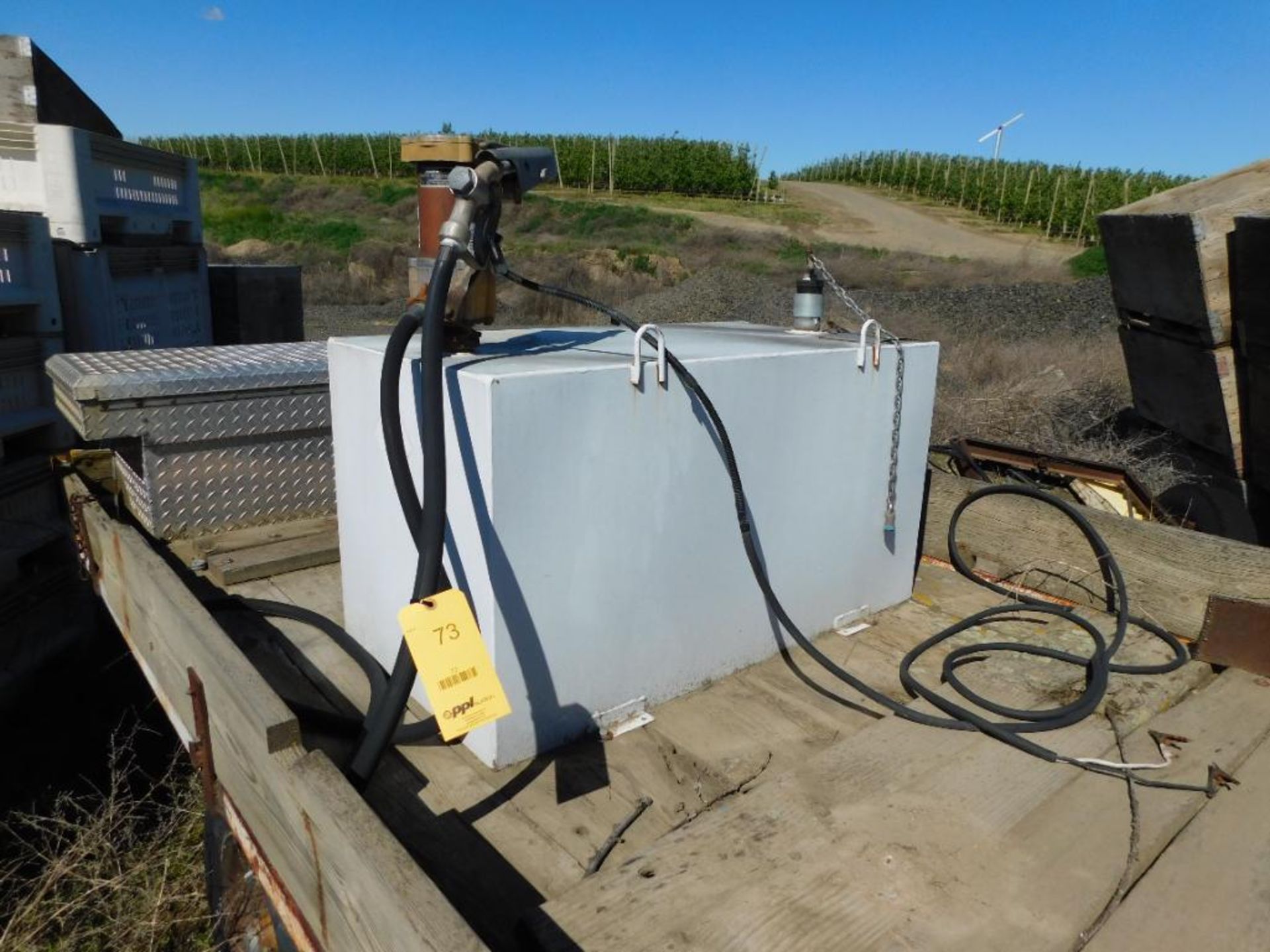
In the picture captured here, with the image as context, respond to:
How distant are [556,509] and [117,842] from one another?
2.43 meters

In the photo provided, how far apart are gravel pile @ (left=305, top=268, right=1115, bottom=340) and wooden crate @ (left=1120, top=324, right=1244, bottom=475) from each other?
6432 millimetres

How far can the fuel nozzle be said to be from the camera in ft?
9.63

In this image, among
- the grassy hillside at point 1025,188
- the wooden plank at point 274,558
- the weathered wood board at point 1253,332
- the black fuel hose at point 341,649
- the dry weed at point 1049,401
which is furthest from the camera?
the grassy hillside at point 1025,188

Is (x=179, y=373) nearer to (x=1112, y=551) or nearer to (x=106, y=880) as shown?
(x=106, y=880)

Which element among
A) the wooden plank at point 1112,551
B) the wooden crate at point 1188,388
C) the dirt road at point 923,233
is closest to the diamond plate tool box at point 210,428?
the wooden plank at point 1112,551

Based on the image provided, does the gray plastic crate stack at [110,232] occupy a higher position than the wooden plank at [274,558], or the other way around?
the gray plastic crate stack at [110,232]

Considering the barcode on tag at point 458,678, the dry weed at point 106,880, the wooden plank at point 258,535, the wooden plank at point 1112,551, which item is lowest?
the dry weed at point 106,880

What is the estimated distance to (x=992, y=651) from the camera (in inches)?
103

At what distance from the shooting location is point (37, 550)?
3641 millimetres

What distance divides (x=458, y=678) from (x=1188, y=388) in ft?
12.7

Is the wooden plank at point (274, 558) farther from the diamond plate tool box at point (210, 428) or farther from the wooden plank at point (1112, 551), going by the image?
the wooden plank at point (1112, 551)

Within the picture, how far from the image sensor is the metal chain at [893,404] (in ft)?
8.91

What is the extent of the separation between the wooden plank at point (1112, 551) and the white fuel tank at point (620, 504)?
56cm

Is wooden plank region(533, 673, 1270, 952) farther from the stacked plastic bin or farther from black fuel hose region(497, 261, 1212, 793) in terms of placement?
the stacked plastic bin
